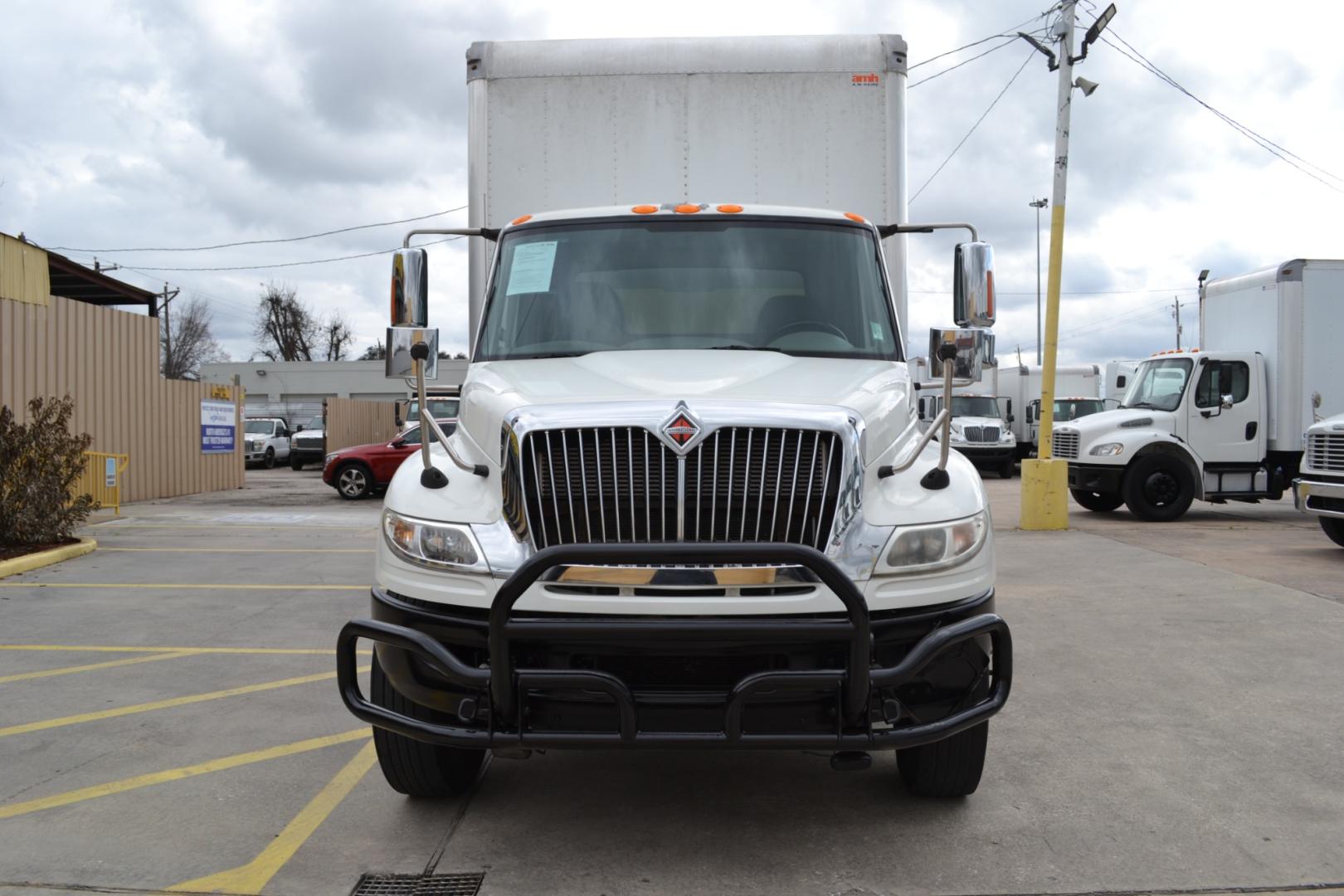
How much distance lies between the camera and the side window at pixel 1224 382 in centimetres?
1528

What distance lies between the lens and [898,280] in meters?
6.02

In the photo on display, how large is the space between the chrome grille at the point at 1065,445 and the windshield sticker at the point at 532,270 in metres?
12.6

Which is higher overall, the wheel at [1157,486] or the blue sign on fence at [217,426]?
the blue sign on fence at [217,426]

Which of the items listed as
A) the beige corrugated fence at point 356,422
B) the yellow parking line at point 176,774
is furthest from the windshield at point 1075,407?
the yellow parking line at point 176,774

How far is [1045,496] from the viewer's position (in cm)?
Result: 1421

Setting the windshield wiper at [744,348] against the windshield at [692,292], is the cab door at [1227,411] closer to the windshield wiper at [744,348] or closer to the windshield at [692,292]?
the windshield at [692,292]

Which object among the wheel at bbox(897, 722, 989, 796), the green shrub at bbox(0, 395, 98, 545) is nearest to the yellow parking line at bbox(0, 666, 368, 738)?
the wheel at bbox(897, 722, 989, 796)

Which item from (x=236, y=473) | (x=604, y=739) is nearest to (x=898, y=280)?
(x=604, y=739)

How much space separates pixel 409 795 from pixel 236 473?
20336 millimetres

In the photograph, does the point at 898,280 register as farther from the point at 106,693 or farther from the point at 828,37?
the point at 106,693

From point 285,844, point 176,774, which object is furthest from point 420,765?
point 176,774

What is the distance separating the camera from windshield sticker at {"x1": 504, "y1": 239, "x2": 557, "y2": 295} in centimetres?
492

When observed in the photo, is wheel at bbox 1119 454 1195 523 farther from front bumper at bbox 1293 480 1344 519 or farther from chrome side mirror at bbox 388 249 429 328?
chrome side mirror at bbox 388 249 429 328

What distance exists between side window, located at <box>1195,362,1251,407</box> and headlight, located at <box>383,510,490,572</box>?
14.1m
